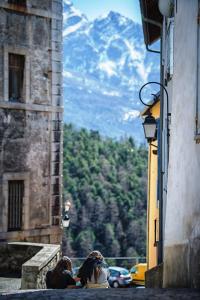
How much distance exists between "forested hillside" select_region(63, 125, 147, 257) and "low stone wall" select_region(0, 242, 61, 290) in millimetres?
57505

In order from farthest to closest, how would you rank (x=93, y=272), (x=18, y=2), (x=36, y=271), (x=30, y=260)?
1. (x=18, y=2)
2. (x=30, y=260)
3. (x=36, y=271)
4. (x=93, y=272)

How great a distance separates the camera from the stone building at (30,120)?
16.7m

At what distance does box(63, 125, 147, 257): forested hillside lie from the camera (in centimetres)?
7656

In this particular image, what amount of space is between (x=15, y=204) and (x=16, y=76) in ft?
11.4

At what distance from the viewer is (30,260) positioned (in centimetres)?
1220

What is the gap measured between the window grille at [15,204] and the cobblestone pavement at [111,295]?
9.92 meters

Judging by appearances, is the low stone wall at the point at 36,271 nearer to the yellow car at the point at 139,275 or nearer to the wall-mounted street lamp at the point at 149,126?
the wall-mounted street lamp at the point at 149,126

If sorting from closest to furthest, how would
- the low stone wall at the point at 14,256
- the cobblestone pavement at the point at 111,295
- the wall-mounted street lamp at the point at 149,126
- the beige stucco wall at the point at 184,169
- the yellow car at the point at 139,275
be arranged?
1. the cobblestone pavement at the point at 111,295
2. the beige stucco wall at the point at 184,169
3. the wall-mounted street lamp at the point at 149,126
4. the low stone wall at the point at 14,256
5. the yellow car at the point at 139,275

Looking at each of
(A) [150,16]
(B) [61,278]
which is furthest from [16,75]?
(B) [61,278]

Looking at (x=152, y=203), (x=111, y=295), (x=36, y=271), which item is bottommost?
(x=36, y=271)

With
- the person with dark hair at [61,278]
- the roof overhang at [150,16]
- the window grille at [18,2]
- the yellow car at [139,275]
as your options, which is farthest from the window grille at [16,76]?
the yellow car at [139,275]

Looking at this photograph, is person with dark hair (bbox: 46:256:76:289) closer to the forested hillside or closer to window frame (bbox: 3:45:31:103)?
window frame (bbox: 3:45:31:103)

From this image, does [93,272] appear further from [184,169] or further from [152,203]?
[152,203]

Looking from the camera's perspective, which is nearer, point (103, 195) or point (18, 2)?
point (18, 2)
